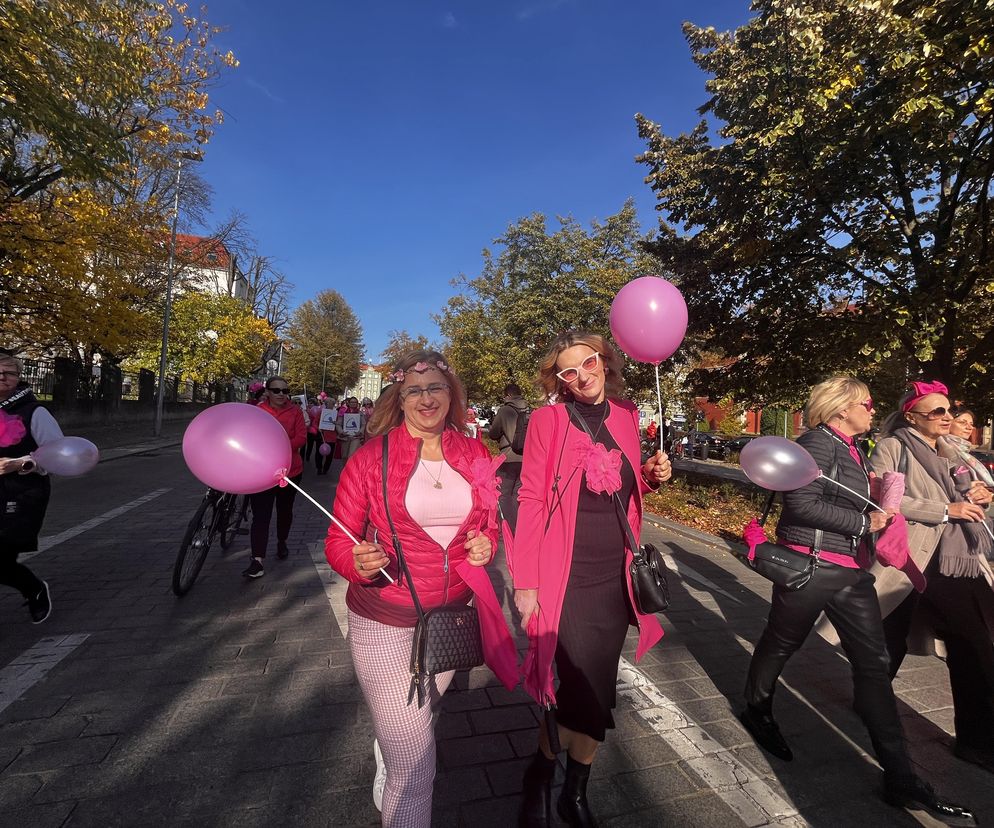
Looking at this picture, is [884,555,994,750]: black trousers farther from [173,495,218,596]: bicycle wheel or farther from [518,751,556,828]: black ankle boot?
[173,495,218,596]: bicycle wheel

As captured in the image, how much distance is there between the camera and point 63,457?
350cm

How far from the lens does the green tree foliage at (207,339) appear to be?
1193 inches

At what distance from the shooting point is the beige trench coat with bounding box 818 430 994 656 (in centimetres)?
283

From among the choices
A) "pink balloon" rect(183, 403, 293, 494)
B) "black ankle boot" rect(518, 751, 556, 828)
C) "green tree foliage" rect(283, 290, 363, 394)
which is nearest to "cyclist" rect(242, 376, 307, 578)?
"pink balloon" rect(183, 403, 293, 494)

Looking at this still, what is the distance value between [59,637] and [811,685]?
5.23 m

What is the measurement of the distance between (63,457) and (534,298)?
2267 centimetres

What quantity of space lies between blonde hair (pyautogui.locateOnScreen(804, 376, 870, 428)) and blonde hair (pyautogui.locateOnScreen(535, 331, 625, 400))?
1130 mm

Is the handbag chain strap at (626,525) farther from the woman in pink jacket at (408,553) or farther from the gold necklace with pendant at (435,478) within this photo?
the gold necklace with pendant at (435,478)

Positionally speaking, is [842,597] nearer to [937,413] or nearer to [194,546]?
[937,413]

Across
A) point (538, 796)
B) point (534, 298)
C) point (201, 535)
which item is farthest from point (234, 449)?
point (534, 298)

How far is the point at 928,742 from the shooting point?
9.63 ft

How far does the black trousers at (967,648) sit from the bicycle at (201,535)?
527cm

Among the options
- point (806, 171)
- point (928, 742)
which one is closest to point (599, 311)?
point (806, 171)

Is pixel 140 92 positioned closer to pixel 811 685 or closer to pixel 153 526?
pixel 153 526
